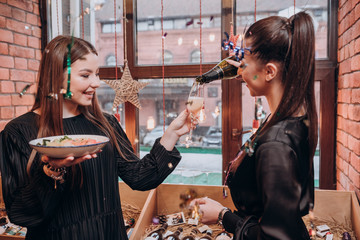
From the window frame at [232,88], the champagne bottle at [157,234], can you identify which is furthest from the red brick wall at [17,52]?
the champagne bottle at [157,234]

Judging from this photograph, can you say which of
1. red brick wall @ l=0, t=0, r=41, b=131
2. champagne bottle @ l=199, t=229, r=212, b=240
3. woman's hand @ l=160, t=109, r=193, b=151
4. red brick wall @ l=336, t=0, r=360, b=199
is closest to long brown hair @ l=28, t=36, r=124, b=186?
woman's hand @ l=160, t=109, r=193, b=151

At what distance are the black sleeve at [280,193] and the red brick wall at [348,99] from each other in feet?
3.46

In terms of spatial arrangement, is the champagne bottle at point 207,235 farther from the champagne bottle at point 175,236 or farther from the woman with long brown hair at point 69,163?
the woman with long brown hair at point 69,163

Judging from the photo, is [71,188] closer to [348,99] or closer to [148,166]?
[148,166]

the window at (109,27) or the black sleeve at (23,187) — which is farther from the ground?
the window at (109,27)

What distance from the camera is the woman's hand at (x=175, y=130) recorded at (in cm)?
126

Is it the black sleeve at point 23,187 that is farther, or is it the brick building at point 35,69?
the brick building at point 35,69

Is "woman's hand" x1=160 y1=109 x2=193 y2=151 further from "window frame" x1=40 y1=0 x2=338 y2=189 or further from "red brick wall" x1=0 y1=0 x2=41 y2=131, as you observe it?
"red brick wall" x1=0 y1=0 x2=41 y2=131

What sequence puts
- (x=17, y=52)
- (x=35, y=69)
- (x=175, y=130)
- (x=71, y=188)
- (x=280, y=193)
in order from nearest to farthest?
(x=280, y=193)
(x=71, y=188)
(x=175, y=130)
(x=17, y=52)
(x=35, y=69)

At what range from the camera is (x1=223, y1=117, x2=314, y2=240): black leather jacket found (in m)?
0.78

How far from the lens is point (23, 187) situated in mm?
1027

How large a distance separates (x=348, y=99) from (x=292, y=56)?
3.87ft

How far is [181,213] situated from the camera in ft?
6.51

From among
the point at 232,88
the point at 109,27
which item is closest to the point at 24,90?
the point at 109,27
